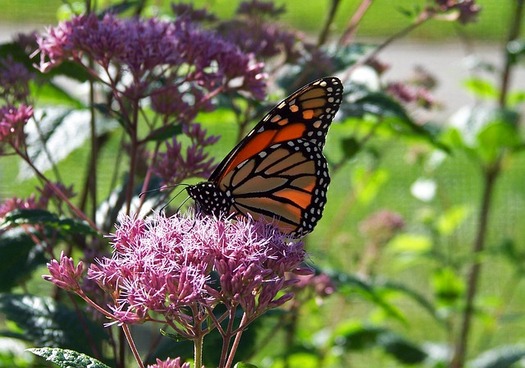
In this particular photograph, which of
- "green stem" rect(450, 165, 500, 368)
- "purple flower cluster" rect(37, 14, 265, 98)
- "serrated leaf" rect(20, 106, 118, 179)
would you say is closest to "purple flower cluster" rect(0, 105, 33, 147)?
"purple flower cluster" rect(37, 14, 265, 98)

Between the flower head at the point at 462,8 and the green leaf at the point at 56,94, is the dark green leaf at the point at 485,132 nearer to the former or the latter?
the flower head at the point at 462,8

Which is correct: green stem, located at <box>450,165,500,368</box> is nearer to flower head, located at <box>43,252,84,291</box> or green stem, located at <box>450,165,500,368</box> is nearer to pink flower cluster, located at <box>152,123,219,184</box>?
pink flower cluster, located at <box>152,123,219,184</box>

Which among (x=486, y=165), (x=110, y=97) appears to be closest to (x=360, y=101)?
(x=110, y=97)

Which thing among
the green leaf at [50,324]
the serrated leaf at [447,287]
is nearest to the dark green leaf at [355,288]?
the green leaf at [50,324]

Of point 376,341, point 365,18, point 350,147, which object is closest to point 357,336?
point 376,341

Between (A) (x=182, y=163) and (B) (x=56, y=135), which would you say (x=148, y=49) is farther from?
(B) (x=56, y=135)

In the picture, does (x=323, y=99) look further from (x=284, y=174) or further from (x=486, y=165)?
(x=486, y=165)
